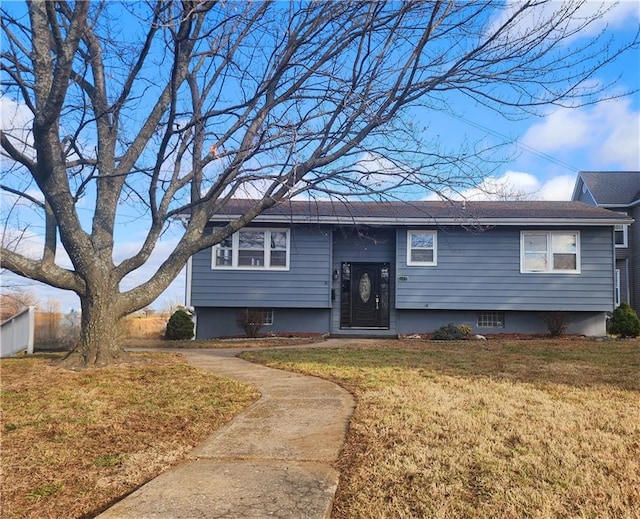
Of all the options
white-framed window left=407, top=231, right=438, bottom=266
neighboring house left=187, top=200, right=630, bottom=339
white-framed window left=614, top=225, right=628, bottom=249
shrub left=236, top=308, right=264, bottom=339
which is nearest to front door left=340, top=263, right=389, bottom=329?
neighboring house left=187, top=200, right=630, bottom=339

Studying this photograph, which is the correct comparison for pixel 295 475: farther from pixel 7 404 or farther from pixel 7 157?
pixel 7 157

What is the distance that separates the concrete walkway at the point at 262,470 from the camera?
9.08 feet

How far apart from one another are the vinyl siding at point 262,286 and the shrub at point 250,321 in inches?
10.1

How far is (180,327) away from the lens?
14898mm

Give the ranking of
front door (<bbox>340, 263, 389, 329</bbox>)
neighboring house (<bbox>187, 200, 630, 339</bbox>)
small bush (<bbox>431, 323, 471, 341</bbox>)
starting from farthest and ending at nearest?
1. front door (<bbox>340, 263, 389, 329</bbox>)
2. neighboring house (<bbox>187, 200, 630, 339</bbox>)
3. small bush (<bbox>431, 323, 471, 341</bbox>)

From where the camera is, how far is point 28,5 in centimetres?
709

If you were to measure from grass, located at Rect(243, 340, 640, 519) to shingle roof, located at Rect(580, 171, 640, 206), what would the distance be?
17.3 m

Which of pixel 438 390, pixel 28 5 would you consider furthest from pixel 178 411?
pixel 28 5

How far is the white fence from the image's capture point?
1341 cm

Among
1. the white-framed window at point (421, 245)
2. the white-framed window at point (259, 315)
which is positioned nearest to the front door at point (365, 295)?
the white-framed window at point (421, 245)

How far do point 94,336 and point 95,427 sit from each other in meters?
3.47

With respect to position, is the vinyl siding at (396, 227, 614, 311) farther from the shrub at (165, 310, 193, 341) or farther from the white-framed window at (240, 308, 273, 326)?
the shrub at (165, 310, 193, 341)

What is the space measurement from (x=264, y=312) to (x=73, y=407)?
1023cm

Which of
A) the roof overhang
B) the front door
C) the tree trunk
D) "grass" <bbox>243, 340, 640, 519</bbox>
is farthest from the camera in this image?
the front door
